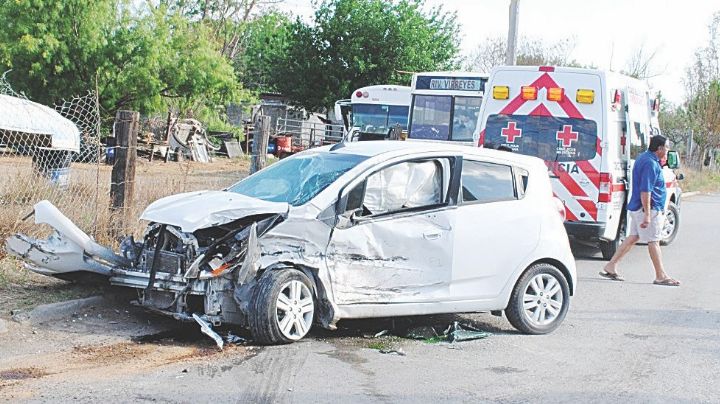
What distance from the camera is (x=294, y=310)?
22.2 feet

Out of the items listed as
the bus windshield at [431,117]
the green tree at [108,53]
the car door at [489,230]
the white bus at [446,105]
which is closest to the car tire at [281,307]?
the car door at [489,230]

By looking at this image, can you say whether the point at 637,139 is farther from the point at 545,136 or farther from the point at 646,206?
the point at 646,206

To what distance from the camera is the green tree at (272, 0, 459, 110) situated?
29703 mm

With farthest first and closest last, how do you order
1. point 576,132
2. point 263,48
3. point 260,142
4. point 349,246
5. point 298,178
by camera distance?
point 263,48
point 576,132
point 260,142
point 298,178
point 349,246

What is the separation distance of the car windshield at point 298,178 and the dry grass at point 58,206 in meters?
1.89

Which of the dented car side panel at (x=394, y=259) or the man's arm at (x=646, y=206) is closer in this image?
the dented car side panel at (x=394, y=259)

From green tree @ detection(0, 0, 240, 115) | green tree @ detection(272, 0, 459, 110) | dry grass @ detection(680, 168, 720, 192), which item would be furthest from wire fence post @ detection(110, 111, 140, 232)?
dry grass @ detection(680, 168, 720, 192)

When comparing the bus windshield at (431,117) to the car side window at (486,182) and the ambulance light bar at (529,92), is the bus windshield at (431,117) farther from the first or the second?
the car side window at (486,182)

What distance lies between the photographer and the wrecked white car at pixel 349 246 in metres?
6.75

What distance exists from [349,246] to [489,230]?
4.74 feet

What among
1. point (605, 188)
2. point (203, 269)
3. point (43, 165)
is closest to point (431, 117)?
point (605, 188)

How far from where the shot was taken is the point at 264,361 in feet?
21.0

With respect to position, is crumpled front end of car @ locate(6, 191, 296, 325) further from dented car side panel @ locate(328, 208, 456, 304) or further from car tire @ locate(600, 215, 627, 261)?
car tire @ locate(600, 215, 627, 261)

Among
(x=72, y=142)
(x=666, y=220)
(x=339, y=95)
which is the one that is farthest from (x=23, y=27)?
(x=666, y=220)
